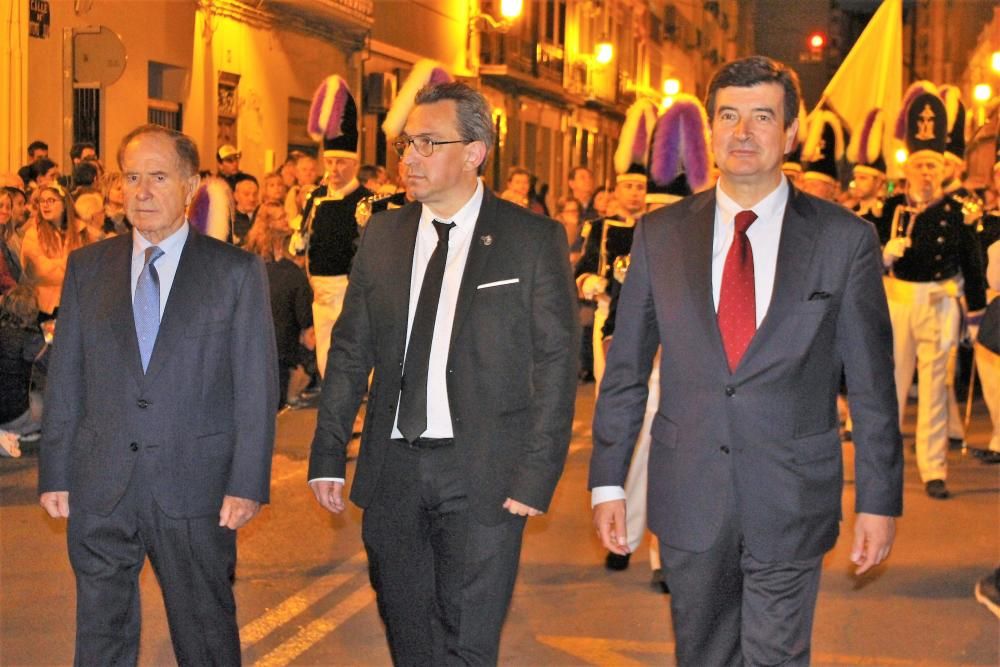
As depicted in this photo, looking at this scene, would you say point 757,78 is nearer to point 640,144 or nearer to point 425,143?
point 425,143

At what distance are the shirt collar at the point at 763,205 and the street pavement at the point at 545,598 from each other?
8.39 feet

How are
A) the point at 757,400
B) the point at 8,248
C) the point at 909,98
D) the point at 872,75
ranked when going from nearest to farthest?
the point at 757,400 < the point at 8,248 < the point at 909,98 < the point at 872,75

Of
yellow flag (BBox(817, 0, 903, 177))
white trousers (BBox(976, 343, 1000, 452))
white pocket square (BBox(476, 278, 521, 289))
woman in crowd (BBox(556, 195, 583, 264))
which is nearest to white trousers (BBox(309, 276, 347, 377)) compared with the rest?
white trousers (BBox(976, 343, 1000, 452))

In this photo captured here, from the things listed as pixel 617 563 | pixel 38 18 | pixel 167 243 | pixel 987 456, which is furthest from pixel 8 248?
pixel 987 456

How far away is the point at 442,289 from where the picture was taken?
480 cm

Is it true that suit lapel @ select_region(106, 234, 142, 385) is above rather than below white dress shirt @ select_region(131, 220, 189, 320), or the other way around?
below

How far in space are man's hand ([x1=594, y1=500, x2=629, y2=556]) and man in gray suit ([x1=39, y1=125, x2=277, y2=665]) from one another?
106 centimetres

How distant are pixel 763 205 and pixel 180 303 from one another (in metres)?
1.75

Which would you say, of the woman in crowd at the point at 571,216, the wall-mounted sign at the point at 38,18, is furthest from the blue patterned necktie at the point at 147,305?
the woman in crowd at the point at 571,216

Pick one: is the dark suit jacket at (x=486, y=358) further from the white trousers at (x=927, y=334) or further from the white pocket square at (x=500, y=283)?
the white trousers at (x=927, y=334)

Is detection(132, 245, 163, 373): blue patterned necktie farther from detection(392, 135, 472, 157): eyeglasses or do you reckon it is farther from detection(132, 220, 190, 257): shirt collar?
detection(392, 135, 472, 157): eyeglasses

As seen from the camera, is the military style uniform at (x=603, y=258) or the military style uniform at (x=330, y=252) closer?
the military style uniform at (x=603, y=258)

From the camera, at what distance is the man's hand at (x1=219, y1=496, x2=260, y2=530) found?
4734 millimetres

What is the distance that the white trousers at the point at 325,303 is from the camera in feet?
39.4
